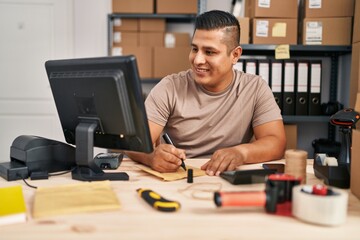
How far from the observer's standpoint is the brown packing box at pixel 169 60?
9.49ft

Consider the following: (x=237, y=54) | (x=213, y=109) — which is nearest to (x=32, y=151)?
(x=213, y=109)

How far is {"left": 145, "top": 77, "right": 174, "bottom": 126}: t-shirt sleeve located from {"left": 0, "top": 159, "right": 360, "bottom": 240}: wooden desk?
2.54 feet

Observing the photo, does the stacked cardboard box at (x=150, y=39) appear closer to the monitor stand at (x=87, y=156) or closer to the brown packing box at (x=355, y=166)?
the monitor stand at (x=87, y=156)

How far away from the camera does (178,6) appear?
290 cm

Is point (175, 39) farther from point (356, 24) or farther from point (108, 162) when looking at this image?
point (108, 162)

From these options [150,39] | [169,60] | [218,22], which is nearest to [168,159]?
[218,22]

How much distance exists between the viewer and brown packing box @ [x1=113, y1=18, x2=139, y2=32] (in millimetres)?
2930

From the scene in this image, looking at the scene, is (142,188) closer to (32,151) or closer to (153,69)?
(32,151)

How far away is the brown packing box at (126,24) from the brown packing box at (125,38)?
31mm

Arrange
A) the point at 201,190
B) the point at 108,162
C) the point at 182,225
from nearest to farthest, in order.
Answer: the point at 182,225
the point at 201,190
the point at 108,162

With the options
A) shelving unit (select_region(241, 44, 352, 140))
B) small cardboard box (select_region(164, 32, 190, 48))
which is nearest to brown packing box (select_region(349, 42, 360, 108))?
shelving unit (select_region(241, 44, 352, 140))

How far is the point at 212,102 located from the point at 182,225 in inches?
39.8

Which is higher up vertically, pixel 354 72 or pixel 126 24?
pixel 126 24

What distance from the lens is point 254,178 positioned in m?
1.09
